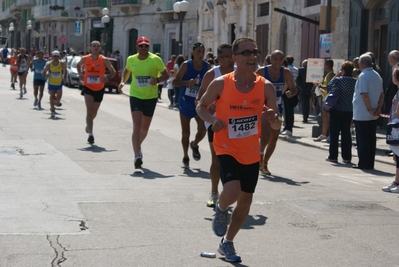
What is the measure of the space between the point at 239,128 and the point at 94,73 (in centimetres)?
923

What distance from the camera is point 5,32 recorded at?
111250 mm

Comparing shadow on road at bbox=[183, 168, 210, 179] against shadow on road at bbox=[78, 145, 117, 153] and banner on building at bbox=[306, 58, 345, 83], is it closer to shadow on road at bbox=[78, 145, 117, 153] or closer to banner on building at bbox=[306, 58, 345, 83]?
shadow on road at bbox=[78, 145, 117, 153]

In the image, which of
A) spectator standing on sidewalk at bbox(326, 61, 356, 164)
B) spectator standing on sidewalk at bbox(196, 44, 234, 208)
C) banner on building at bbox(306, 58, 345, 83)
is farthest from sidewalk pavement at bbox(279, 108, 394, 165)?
spectator standing on sidewalk at bbox(196, 44, 234, 208)

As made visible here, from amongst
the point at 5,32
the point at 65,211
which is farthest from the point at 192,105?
the point at 5,32

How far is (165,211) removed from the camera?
852cm

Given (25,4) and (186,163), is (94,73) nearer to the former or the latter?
(186,163)

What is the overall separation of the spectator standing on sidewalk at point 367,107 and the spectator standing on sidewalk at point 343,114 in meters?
0.77

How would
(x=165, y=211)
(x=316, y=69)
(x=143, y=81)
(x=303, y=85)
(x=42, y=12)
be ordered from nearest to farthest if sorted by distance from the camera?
(x=165, y=211) < (x=143, y=81) < (x=316, y=69) < (x=303, y=85) < (x=42, y=12)

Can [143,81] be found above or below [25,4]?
below

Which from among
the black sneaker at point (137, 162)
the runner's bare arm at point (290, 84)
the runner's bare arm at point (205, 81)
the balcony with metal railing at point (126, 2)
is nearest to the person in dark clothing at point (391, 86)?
the runner's bare arm at point (290, 84)

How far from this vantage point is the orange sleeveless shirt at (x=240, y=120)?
6520mm

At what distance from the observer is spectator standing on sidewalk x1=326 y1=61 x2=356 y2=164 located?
14047 millimetres

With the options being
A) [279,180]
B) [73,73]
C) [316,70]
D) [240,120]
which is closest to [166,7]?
[73,73]

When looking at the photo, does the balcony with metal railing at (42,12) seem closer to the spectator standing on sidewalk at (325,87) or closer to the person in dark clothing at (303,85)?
the person in dark clothing at (303,85)
